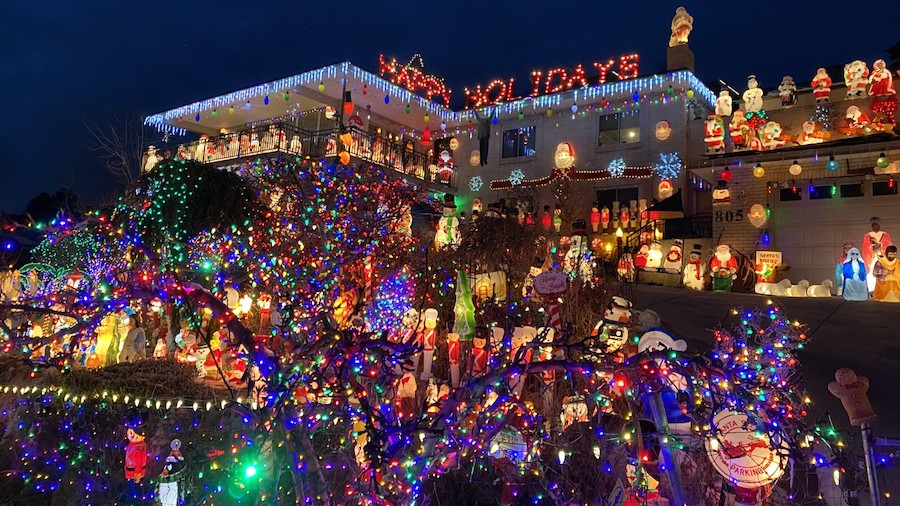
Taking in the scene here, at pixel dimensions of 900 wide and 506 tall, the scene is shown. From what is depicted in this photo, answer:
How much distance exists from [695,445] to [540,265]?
24.1 ft

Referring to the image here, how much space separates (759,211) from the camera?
1559cm

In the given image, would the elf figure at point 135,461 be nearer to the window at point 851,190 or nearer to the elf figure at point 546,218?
the elf figure at point 546,218

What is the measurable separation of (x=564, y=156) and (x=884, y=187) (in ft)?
30.0

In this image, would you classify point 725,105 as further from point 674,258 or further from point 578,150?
point 578,150

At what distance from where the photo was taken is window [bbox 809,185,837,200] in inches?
613

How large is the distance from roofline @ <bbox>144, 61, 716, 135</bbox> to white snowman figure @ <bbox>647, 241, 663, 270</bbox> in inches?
224

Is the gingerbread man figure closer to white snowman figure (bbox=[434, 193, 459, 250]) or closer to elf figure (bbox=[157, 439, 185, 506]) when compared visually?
elf figure (bbox=[157, 439, 185, 506])

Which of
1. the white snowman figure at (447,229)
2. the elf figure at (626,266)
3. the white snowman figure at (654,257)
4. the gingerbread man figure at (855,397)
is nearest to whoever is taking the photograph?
the gingerbread man figure at (855,397)

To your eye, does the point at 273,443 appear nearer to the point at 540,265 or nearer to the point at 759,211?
the point at 540,265

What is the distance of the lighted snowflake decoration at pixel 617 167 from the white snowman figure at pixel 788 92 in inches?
198

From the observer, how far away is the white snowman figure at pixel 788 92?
15.9m

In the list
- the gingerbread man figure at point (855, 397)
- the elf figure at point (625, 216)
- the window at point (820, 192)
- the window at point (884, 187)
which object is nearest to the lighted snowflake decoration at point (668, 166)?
the elf figure at point (625, 216)

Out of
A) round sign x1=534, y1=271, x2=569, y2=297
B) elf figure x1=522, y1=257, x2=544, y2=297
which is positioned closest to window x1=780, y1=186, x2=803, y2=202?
elf figure x1=522, y1=257, x2=544, y2=297

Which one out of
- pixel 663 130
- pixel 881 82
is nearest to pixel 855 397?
pixel 881 82
